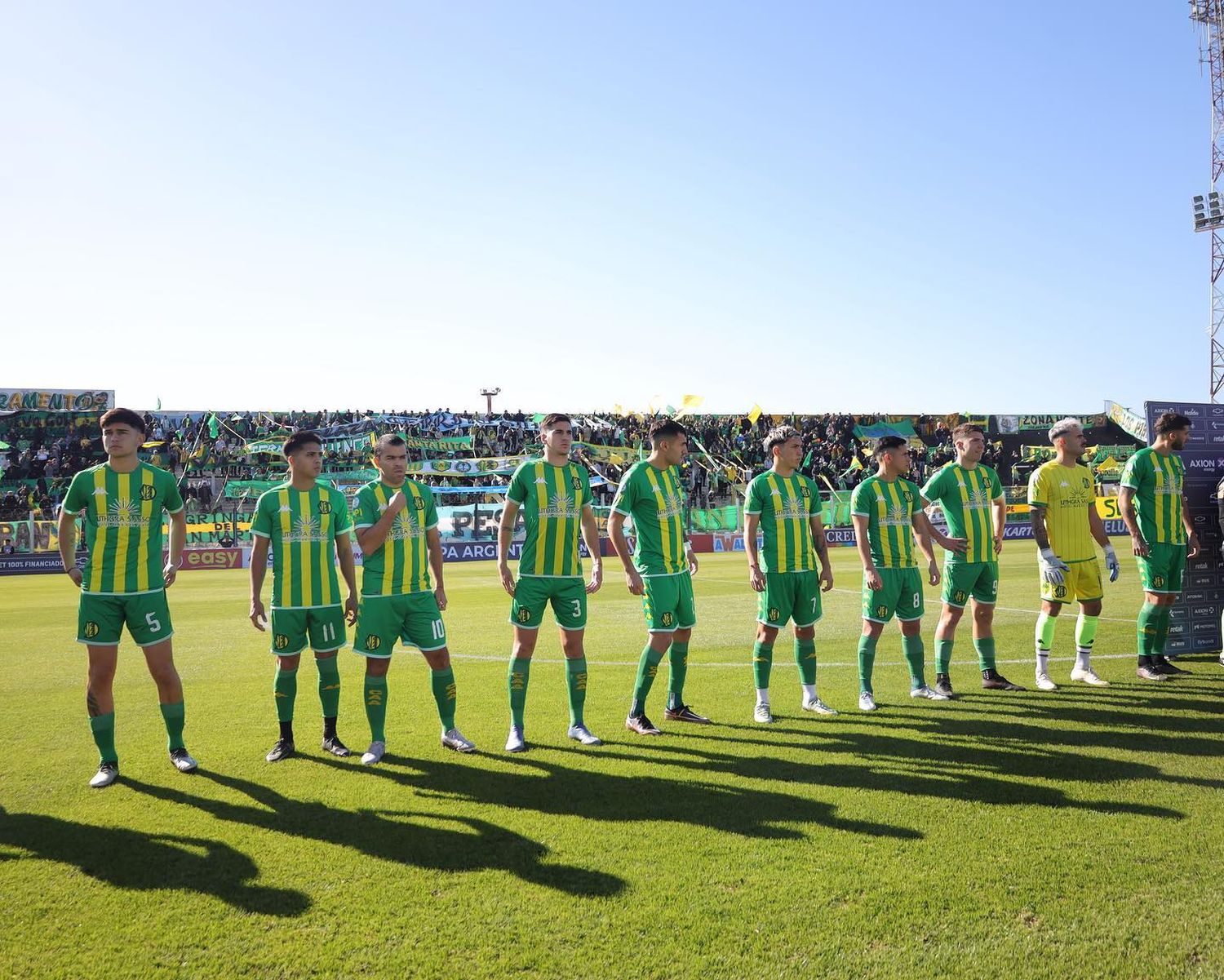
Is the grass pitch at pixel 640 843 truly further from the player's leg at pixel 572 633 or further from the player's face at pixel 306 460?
the player's face at pixel 306 460

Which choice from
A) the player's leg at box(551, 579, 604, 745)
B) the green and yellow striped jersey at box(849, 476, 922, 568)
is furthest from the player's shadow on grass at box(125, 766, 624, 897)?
the green and yellow striped jersey at box(849, 476, 922, 568)

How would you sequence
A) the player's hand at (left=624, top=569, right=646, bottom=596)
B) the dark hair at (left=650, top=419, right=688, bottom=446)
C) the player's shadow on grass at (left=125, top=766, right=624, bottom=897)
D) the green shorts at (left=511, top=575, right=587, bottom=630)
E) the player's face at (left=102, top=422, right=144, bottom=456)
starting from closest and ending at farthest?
1. the player's shadow on grass at (left=125, top=766, right=624, bottom=897)
2. the player's face at (left=102, top=422, right=144, bottom=456)
3. the green shorts at (left=511, top=575, right=587, bottom=630)
4. the player's hand at (left=624, top=569, right=646, bottom=596)
5. the dark hair at (left=650, top=419, right=688, bottom=446)

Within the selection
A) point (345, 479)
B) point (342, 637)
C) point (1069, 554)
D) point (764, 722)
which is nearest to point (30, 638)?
point (342, 637)

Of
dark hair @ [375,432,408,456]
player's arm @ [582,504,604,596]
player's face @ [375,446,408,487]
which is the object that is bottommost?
player's arm @ [582,504,604,596]

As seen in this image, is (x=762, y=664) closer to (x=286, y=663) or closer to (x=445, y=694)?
(x=445, y=694)

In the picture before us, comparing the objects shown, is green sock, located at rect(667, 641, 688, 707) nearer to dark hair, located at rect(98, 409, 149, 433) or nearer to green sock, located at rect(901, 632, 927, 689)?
green sock, located at rect(901, 632, 927, 689)

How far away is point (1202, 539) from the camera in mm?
9125

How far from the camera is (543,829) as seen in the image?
14.2 ft

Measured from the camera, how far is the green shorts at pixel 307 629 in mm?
5805

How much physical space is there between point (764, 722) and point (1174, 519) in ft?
14.7

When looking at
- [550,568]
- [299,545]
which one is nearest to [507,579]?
[550,568]

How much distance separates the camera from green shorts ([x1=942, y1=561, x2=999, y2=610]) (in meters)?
7.50

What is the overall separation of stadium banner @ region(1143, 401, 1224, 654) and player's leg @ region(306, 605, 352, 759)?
801cm

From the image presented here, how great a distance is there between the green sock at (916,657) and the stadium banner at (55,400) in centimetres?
4154
